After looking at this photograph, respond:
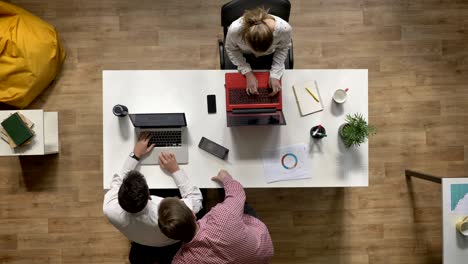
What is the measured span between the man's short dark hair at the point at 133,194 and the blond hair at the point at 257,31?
2.83 ft

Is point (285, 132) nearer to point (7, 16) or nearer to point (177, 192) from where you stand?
point (177, 192)

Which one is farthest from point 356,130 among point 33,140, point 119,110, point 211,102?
point 33,140

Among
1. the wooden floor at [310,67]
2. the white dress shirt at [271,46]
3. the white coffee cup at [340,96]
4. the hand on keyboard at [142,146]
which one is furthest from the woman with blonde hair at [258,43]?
the wooden floor at [310,67]

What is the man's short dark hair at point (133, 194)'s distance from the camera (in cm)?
167

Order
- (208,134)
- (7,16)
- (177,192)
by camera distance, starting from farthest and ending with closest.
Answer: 1. (7,16)
2. (177,192)
3. (208,134)

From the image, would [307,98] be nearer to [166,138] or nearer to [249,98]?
[249,98]

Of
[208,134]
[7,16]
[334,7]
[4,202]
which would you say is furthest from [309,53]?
[4,202]

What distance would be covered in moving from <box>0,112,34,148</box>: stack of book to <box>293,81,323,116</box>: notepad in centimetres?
165

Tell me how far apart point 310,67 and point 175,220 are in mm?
1663

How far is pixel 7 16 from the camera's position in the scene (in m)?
2.51

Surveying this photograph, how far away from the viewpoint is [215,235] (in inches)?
68.9

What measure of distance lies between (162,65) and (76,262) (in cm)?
162

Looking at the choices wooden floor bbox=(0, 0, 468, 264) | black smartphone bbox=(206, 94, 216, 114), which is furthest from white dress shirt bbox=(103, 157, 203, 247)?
wooden floor bbox=(0, 0, 468, 264)

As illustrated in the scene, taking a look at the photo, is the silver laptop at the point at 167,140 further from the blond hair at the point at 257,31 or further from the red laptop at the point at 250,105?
the blond hair at the point at 257,31
